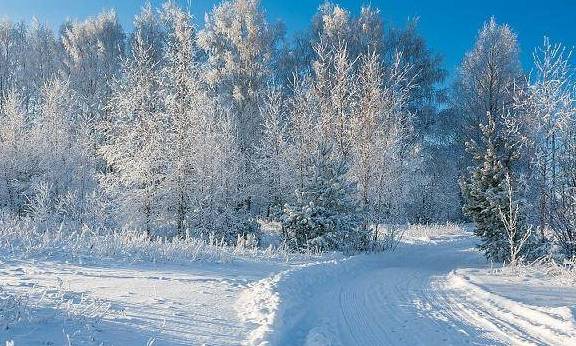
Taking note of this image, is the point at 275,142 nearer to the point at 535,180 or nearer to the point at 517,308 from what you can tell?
the point at 535,180

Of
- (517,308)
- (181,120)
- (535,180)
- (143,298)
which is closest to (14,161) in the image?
(181,120)

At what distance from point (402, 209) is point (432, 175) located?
3866 millimetres

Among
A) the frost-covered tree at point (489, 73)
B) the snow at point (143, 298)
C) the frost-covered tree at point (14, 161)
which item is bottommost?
the snow at point (143, 298)

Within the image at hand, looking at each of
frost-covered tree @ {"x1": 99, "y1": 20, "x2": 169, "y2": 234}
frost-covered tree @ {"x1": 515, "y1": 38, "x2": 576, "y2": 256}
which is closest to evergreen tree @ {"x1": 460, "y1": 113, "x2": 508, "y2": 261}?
frost-covered tree @ {"x1": 515, "y1": 38, "x2": 576, "y2": 256}

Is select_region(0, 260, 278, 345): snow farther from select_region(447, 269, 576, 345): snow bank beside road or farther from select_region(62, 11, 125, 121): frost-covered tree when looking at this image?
select_region(62, 11, 125, 121): frost-covered tree

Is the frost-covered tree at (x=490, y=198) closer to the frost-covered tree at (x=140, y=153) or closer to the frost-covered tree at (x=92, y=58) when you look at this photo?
the frost-covered tree at (x=140, y=153)

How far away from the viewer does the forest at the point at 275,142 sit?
15992 millimetres

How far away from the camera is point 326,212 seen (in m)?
17.5

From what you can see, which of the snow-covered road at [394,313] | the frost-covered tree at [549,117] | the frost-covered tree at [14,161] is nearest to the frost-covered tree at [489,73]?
the frost-covered tree at [549,117]

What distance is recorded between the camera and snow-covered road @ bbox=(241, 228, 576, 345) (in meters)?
5.95

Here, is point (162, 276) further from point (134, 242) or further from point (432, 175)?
point (432, 175)

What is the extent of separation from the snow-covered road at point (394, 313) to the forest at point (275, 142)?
4302mm

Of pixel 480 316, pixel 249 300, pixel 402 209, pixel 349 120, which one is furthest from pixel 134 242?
pixel 402 209

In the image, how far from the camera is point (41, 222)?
58.5ft
